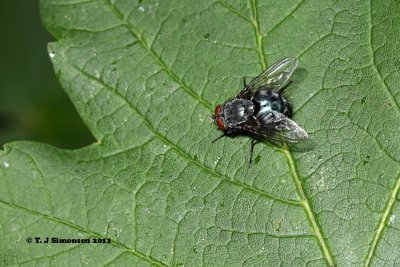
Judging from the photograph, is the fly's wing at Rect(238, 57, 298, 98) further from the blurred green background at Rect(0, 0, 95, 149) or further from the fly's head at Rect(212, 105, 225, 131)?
the blurred green background at Rect(0, 0, 95, 149)

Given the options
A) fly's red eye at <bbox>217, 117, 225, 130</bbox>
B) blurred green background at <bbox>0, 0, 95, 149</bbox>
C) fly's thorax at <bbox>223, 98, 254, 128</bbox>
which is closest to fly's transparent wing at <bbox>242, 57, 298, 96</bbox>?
fly's thorax at <bbox>223, 98, 254, 128</bbox>

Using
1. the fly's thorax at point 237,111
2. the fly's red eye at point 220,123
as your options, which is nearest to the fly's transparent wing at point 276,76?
the fly's thorax at point 237,111

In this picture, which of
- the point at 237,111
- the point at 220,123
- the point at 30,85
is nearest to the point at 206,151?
the point at 220,123

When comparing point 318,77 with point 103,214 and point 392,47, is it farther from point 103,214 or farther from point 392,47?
point 103,214

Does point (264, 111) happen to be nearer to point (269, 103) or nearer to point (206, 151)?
point (269, 103)

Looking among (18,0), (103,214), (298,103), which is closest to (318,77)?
(298,103)

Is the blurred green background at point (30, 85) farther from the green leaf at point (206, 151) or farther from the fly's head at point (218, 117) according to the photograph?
the fly's head at point (218, 117)
